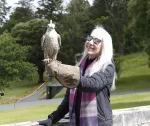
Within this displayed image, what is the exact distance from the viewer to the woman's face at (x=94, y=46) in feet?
8.55

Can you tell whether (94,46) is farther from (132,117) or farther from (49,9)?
(49,9)

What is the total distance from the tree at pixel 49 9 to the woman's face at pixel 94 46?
45212 mm

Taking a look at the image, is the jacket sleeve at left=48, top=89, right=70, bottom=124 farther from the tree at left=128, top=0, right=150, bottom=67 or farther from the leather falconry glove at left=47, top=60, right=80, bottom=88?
the tree at left=128, top=0, right=150, bottom=67

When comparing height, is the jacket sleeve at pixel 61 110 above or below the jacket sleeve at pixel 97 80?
below

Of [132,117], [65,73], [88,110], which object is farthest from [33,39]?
[65,73]

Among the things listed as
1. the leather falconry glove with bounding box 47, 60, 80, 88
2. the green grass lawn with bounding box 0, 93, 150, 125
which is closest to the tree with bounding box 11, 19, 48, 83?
the green grass lawn with bounding box 0, 93, 150, 125

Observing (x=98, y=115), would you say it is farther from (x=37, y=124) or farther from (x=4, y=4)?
(x=4, y=4)

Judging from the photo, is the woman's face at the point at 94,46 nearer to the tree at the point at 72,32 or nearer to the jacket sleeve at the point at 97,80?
the jacket sleeve at the point at 97,80

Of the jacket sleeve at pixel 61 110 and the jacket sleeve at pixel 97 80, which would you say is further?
the jacket sleeve at pixel 61 110

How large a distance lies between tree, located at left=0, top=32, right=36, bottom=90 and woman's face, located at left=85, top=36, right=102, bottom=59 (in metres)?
28.2

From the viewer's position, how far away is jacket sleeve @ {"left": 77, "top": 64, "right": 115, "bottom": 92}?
220 centimetres

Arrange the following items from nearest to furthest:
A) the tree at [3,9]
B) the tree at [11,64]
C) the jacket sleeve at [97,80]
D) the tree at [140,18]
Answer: the jacket sleeve at [97,80] → the tree at [140,18] → the tree at [11,64] → the tree at [3,9]

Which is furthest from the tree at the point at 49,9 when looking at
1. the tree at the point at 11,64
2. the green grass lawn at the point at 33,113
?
the green grass lawn at the point at 33,113

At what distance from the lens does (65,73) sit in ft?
6.84
